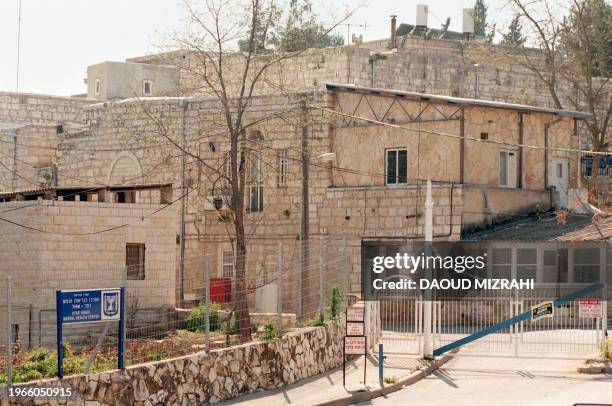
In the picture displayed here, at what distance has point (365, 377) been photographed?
21.5m

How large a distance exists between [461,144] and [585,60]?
603 inches

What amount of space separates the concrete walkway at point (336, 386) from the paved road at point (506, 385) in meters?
0.44

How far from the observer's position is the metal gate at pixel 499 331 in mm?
25812

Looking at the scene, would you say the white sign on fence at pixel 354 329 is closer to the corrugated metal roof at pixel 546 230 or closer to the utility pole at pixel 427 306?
the utility pole at pixel 427 306

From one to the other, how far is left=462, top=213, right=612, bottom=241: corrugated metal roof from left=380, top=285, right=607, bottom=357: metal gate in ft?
5.05

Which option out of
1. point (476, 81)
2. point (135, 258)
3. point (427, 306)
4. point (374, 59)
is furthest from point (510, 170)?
point (476, 81)

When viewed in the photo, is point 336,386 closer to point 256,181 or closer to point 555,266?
point 555,266

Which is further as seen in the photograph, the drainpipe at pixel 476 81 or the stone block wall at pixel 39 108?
the drainpipe at pixel 476 81

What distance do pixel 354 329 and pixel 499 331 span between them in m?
6.31

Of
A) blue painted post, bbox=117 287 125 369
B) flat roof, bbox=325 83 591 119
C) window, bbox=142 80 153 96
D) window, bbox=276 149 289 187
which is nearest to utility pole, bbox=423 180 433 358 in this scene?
flat roof, bbox=325 83 591 119

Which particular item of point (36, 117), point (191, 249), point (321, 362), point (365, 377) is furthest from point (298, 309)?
point (36, 117)

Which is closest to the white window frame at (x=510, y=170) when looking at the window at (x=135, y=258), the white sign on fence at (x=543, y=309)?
the white sign on fence at (x=543, y=309)

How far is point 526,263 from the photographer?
104 feet

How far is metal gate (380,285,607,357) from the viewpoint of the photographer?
25812 millimetres
